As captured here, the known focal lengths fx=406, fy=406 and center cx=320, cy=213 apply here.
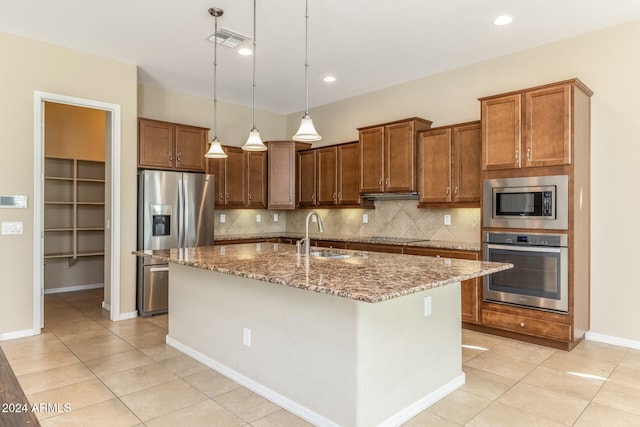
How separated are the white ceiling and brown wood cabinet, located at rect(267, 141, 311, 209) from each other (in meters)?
1.40

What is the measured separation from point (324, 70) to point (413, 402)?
12.3ft

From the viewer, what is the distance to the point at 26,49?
3928 mm

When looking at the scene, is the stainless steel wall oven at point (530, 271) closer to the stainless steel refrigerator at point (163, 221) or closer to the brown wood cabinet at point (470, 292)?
the brown wood cabinet at point (470, 292)

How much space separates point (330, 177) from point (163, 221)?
235 cm

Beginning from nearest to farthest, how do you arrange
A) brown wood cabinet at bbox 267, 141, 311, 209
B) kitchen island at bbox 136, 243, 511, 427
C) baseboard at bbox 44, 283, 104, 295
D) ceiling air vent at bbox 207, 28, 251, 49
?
1. kitchen island at bbox 136, 243, 511, 427
2. ceiling air vent at bbox 207, 28, 251, 49
3. baseboard at bbox 44, 283, 104, 295
4. brown wood cabinet at bbox 267, 141, 311, 209

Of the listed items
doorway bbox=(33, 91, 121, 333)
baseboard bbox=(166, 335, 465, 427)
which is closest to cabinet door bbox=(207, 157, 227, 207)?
doorway bbox=(33, 91, 121, 333)

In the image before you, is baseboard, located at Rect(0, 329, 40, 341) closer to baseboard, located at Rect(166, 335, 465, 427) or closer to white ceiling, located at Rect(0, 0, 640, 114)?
baseboard, located at Rect(166, 335, 465, 427)

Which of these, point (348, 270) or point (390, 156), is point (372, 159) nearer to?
point (390, 156)

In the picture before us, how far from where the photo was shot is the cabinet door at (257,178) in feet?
20.1

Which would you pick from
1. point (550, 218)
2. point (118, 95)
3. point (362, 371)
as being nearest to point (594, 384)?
point (550, 218)

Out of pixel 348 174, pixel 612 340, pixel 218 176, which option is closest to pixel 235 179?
pixel 218 176

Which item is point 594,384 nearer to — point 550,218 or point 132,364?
point 550,218

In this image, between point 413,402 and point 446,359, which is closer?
point 413,402

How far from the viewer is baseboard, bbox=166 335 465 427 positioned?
7.52 feet
